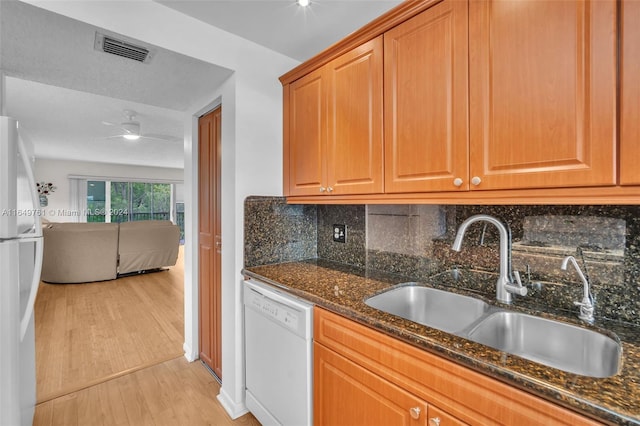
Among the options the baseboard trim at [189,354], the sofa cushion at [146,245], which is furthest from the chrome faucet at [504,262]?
the sofa cushion at [146,245]

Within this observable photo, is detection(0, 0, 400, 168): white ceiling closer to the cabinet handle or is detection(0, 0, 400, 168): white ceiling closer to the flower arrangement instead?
the cabinet handle

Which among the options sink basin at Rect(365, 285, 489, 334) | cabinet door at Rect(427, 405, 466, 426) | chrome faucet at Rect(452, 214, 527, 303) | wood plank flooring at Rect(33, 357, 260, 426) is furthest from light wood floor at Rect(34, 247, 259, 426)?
chrome faucet at Rect(452, 214, 527, 303)

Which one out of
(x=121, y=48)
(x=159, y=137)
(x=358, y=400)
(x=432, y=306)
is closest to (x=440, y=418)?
(x=358, y=400)

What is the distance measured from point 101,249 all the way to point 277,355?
4711 mm

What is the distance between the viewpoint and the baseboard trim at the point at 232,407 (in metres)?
1.83

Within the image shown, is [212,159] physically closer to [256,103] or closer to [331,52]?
[256,103]

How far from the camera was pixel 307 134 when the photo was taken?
183 cm

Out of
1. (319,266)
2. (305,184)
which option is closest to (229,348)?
(319,266)

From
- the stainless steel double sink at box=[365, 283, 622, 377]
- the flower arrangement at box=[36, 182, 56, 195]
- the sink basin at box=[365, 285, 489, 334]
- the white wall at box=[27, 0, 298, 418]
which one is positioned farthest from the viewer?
the flower arrangement at box=[36, 182, 56, 195]

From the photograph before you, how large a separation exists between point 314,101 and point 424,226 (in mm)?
971

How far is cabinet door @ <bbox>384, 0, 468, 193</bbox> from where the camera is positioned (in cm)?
114

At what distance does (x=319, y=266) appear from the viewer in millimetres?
1950

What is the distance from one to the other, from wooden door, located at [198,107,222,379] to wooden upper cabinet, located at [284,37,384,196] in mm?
634

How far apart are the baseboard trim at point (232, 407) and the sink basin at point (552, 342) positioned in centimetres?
151
